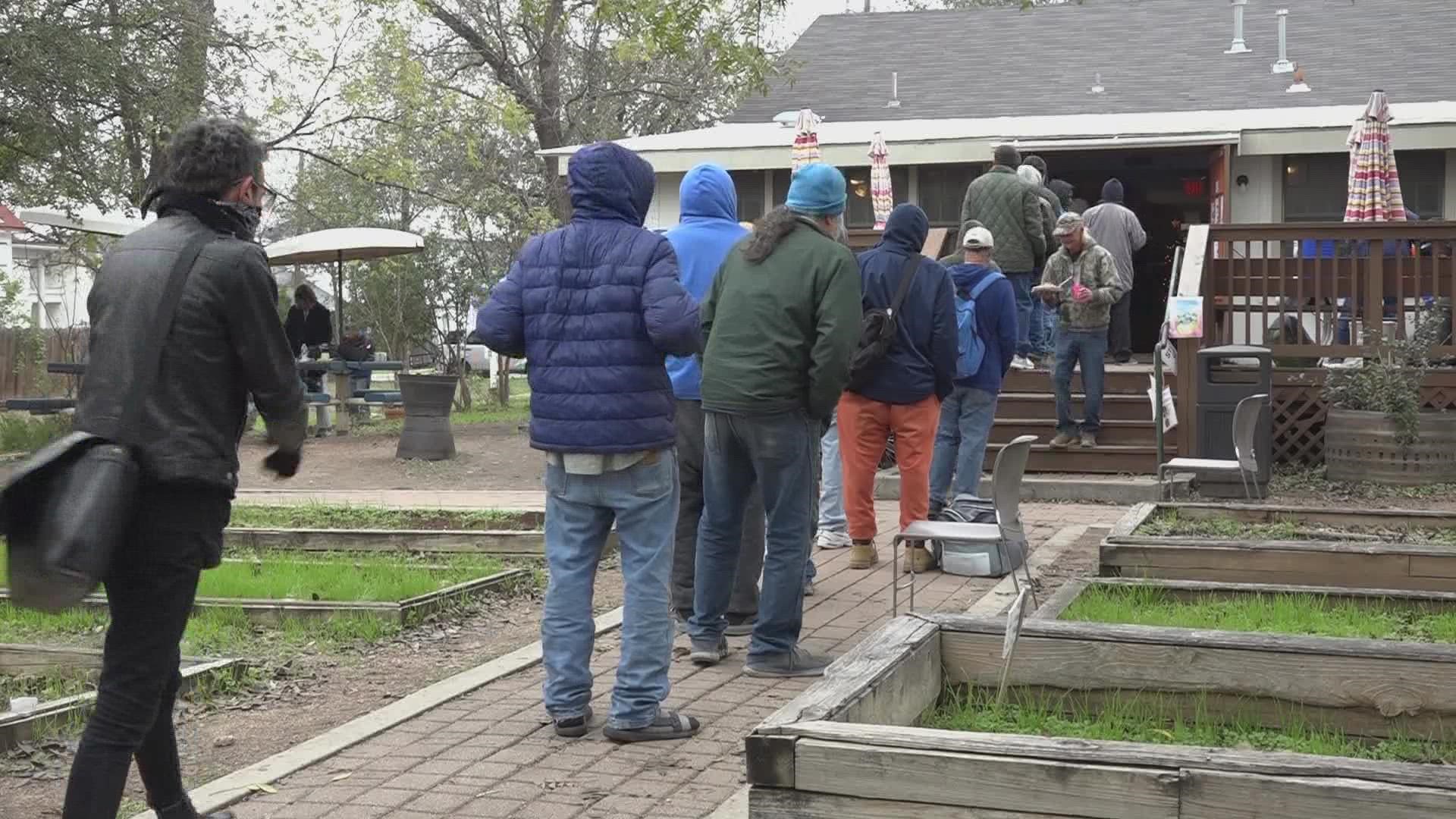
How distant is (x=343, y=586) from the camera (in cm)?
843

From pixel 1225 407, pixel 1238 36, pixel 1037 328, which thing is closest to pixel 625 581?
pixel 1225 407

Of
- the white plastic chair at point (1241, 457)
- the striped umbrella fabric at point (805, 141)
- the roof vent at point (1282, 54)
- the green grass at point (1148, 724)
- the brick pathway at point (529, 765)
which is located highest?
the roof vent at point (1282, 54)

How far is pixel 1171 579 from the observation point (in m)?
7.84

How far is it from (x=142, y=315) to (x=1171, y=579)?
508 centimetres

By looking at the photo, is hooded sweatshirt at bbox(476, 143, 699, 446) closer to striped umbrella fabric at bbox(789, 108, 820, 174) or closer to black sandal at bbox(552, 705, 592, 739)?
black sandal at bbox(552, 705, 592, 739)

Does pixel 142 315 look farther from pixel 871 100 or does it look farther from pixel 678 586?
pixel 871 100

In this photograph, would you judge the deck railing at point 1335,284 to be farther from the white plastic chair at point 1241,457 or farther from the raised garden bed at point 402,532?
the raised garden bed at point 402,532

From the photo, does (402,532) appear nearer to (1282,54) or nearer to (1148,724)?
(1148,724)

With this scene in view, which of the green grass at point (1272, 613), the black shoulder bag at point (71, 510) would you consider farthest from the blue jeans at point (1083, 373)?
the black shoulder bag at point (71, 510)

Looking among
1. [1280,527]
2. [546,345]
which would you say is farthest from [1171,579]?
[546,345]

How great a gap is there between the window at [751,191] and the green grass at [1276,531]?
1241 centimetres

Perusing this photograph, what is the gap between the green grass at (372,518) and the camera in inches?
441

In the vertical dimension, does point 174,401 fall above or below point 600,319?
below

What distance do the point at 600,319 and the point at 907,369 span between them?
3270 millimetres
